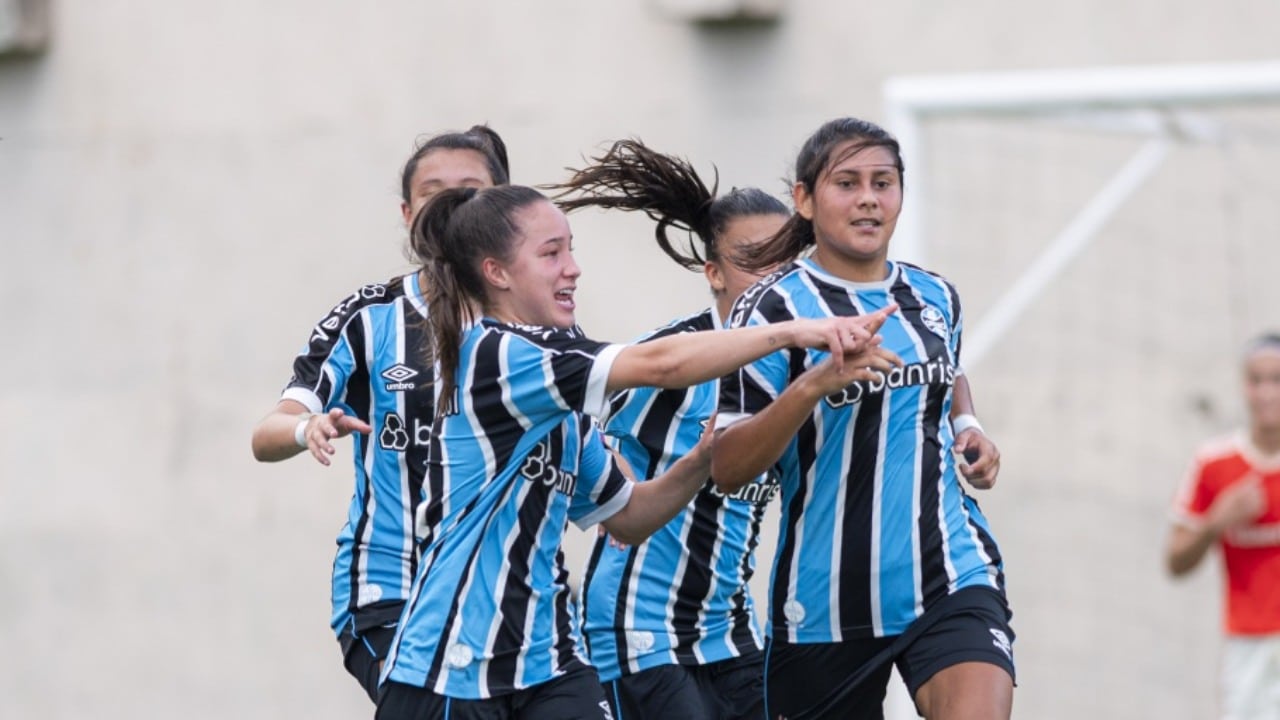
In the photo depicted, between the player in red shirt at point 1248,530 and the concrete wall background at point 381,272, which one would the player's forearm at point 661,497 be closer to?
the player in red shirt at point 1248,530

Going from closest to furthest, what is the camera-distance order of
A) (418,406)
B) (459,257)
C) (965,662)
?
(459,257) → (965,662) → (418,406)

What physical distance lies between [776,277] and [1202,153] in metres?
4.88

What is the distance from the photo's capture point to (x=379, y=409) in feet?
16.9

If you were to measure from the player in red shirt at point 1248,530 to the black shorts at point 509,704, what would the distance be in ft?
10.7

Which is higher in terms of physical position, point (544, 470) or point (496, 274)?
point (496, 274)

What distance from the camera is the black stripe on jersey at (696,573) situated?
18.1 feet

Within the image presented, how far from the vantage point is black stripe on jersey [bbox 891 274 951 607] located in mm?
4660

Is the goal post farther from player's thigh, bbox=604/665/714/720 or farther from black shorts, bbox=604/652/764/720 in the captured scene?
player's thigh, bbox=604/665/714/720

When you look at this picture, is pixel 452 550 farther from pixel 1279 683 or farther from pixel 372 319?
pixel 1279 683

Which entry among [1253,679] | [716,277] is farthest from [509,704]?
[1253,679]

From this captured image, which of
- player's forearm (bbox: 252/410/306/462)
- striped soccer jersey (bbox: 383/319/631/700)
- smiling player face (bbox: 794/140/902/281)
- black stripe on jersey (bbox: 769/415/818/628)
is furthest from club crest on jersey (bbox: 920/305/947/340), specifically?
player's forearm (bbox: 252/410/306/462)

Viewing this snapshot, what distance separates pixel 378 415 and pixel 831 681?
1360mm

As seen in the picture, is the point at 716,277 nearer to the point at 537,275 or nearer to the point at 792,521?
the point at 792,521

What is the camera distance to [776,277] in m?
4.79
